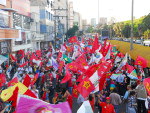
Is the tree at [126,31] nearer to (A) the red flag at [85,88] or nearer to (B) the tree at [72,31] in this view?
(B) the tree at [72,31]

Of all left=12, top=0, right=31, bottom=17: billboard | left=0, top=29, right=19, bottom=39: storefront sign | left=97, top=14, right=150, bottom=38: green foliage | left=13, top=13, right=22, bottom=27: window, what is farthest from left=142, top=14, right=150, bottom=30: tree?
left=0, top=29, right=19, bottom=39: storefront sign

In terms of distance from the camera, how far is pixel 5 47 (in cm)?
2725

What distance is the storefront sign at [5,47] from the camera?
26.1 metres

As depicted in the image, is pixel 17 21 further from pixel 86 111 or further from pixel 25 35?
pixel 86 111

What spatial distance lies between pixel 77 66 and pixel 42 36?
34139 mm

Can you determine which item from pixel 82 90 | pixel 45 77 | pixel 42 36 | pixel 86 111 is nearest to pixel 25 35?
pixel 42 36

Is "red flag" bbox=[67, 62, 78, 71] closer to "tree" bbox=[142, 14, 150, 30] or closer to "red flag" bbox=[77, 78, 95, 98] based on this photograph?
"red flag" bbox=[77, 78, 95, 98]

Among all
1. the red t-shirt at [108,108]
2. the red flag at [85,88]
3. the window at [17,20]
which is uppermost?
the window at [17,20]

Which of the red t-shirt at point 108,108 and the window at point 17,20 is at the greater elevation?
the window at point 17,20

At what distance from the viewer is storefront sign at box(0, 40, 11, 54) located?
26.1 m

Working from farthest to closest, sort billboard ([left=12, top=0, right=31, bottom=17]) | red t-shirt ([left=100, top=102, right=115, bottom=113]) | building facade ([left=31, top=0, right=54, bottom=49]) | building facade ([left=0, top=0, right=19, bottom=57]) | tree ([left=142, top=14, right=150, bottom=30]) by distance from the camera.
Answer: tree ([left=142, top=14, right=150, bottom=30]) → building facade ([left=31, top=0, right=54, bottom=49]) → billboard ([left=12, top=0, right=31, bottom=17]) → building facade ([left=0, top=0, right=19, bottom=57]) → red t-shirt ([left=100, top=102, right=115, bottom=113])

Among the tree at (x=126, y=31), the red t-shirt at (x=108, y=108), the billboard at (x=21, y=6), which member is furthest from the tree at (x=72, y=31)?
the red t-shirt at (x=108, y=108)

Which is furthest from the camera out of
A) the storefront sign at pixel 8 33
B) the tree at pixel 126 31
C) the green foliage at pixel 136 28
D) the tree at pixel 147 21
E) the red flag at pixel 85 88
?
the tree at pixel 126 31

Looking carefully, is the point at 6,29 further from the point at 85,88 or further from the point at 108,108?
the point at 108,108
